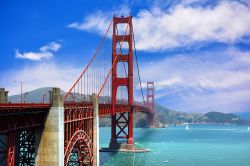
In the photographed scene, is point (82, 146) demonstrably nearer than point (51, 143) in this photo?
No

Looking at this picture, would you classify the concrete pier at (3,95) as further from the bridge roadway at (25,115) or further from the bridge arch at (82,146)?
the bridge arch at (82,146)

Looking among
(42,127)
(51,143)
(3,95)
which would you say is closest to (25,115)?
(3,95)

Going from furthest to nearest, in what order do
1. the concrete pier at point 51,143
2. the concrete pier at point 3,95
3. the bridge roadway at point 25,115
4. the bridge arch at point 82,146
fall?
the bridge arch at point 82,146 < the concrete pier at point 51,143 < the concrete pier at point 3,95 < the bridge roadway at point 25,115

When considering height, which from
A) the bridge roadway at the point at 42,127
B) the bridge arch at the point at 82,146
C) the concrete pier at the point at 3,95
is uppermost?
the concrete pier at the point at 3,95

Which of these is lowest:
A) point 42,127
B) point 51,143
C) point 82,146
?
point 82,146

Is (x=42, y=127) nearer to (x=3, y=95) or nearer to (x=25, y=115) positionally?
(x=25, y=115)

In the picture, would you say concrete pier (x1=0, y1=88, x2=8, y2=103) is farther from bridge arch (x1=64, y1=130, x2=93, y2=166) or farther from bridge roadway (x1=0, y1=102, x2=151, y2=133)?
bridge arch (x1=64, y1=130, x2=93, y2=166)

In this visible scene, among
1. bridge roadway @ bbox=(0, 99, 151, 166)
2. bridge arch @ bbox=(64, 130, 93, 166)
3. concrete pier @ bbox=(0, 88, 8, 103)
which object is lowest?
bridge arch @ bbox=(64, 130, 93, 166)

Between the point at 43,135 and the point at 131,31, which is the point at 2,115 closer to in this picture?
the point at 43,135

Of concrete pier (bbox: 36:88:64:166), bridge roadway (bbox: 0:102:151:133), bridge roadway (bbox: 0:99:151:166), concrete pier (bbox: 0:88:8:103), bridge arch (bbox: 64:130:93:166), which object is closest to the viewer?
bridge roadway (bbox: 0:102:151:133)

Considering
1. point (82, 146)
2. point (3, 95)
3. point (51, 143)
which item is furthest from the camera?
point (82, 146)

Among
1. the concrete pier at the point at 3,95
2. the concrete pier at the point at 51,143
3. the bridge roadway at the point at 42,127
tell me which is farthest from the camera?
the concrete pier at the point at 51,143

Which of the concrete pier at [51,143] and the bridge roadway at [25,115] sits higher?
the bridge roadway at [25,115]
